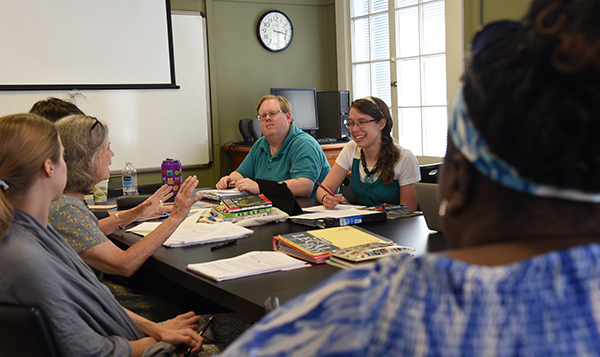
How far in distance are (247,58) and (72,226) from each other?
385 centimetres

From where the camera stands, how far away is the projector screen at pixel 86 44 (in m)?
4.18

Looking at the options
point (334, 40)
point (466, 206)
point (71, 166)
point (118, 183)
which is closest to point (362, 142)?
point (71, 166)

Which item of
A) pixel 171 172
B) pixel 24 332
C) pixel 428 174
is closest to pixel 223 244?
pixel 24 332

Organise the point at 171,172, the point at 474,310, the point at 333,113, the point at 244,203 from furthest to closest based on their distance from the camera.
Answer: the point at 333,113
the point at 171,172
the point at 244,203
the point at 474,310

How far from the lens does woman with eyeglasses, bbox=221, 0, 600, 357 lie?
44 centimetres

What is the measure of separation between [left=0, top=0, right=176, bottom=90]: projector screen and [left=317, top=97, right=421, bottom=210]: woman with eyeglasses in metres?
2.50

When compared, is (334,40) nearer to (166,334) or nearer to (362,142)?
(362,142)

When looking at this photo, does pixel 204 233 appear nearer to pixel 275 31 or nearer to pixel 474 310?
pixel 474 310

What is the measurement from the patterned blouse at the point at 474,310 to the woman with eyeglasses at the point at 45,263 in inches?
35.9

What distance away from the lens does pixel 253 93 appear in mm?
5301

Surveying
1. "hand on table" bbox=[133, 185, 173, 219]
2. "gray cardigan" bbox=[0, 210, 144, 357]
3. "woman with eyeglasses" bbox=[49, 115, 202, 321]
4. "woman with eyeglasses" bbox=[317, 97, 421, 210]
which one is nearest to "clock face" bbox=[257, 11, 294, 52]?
"woman with eyeglasses" bbox=[317, 97, 421, 210]

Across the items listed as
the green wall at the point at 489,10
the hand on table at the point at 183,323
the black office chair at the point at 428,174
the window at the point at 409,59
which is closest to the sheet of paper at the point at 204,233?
the hand on table at the point at 183,323

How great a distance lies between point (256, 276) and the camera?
56.4 inches

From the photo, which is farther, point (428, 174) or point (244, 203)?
point (428, 174)
